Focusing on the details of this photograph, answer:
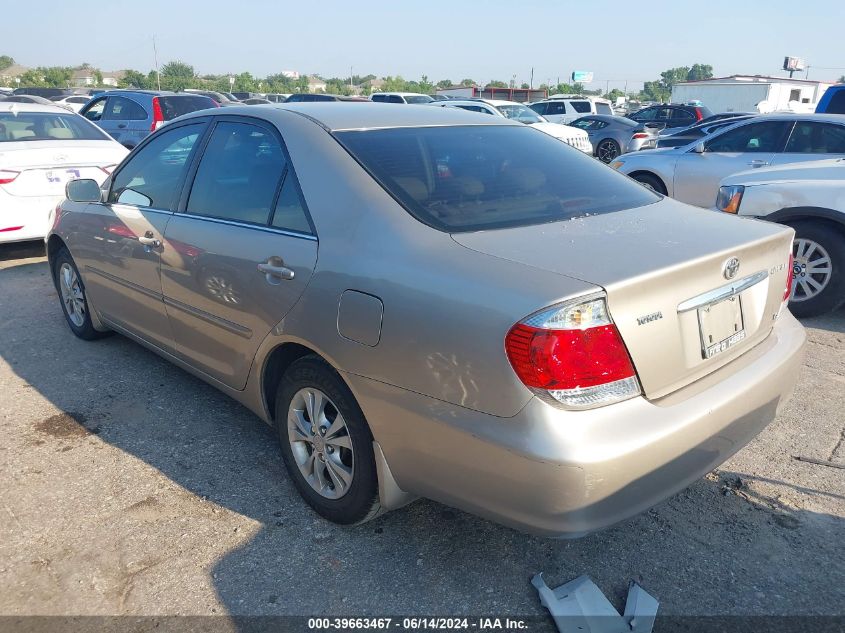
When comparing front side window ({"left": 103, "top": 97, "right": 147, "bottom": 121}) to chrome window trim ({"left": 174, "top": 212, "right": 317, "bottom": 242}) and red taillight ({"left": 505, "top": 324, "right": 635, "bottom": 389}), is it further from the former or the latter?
red taillight ({"left": 505, "top": 324, "right": 635, "bottom": 389})

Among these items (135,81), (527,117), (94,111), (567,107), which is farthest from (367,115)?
(135,81)

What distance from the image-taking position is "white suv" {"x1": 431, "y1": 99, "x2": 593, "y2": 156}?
581 inches

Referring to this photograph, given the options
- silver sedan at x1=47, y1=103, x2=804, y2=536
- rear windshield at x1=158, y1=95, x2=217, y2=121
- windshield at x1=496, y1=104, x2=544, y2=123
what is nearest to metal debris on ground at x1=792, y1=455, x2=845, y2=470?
silver sedan at x1=47, y1=103, x2=804, y2=536

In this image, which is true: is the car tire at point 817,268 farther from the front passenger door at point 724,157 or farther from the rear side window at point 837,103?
the rear side window at point 837,103

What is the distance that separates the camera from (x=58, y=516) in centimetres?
295

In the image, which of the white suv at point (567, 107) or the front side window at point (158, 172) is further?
the white suv at point (567, 107)

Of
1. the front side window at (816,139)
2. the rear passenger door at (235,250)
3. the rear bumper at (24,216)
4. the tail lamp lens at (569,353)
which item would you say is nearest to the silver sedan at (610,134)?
the front side window at (816,139)

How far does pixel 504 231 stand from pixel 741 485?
1.65 metres

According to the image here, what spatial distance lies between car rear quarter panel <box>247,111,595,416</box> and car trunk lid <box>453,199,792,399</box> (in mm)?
136

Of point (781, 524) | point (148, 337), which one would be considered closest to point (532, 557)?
point (781, 524)

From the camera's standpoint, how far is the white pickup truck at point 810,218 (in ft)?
17.2

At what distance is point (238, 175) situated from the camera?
3.24m

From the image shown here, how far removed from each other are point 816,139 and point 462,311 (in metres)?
7.12

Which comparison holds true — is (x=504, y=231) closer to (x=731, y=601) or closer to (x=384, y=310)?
(x=384, y=310)
